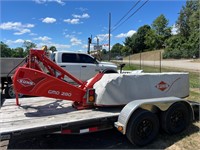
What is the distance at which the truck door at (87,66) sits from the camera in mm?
10909

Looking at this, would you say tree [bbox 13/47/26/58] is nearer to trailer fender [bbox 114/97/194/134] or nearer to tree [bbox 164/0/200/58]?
tree [bbox 164/0/200/58]

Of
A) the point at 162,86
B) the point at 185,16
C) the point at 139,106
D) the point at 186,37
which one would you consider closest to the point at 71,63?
the point at 162,86

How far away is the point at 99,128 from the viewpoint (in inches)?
164

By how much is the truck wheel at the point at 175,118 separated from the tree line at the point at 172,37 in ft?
151

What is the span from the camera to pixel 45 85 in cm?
441

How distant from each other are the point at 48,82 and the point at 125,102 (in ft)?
5.24

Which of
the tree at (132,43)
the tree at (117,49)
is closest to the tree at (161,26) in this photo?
the tree at (132,43)

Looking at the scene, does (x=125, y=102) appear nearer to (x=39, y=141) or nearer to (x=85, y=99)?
(x=85, y=99)

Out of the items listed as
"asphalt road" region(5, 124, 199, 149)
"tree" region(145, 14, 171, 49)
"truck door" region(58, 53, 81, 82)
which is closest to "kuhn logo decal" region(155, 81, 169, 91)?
"asphalt road" region(5, 124, 199, 149)

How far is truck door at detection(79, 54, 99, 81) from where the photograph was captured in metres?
10.9

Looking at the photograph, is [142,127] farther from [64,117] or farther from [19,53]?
[19,53]

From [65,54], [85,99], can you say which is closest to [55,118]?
[85,99]

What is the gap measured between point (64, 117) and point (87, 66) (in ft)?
22.7

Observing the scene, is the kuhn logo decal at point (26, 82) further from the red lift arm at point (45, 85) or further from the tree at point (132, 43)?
the tree at point (132, 43)
